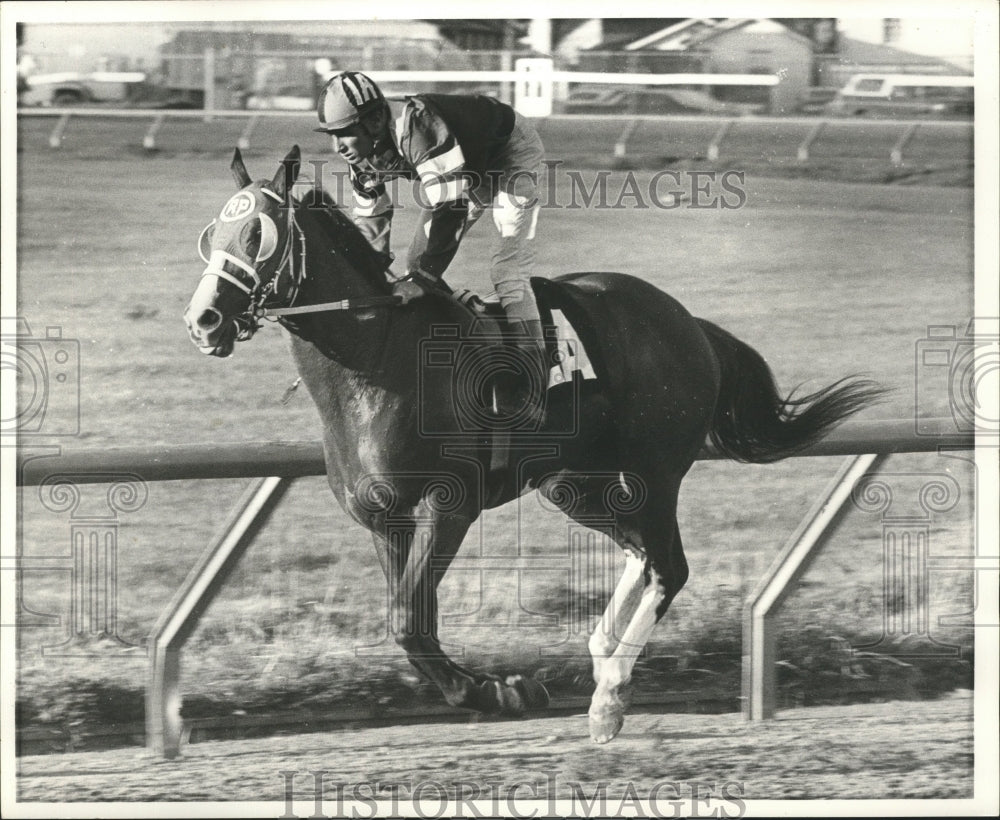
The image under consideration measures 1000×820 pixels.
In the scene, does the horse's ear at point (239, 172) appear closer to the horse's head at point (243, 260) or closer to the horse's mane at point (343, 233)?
the horse's head at point (243, 260)

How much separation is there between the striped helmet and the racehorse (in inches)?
6.1

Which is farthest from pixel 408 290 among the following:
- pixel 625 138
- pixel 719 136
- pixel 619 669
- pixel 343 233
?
pixel 619 669

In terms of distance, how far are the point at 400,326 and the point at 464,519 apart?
1.86 ft

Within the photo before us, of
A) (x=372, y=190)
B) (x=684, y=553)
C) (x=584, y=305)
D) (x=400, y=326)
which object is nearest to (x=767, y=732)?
(x=684, y=553)

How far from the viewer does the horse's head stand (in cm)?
341

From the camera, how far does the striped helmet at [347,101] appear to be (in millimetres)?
3521

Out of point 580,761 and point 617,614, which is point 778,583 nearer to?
point 617,614

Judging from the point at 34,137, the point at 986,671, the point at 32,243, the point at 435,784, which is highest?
the point at 34,137

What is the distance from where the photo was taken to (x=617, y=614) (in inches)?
152

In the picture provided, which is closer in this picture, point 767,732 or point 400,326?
point 400,326

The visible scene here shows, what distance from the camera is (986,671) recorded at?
3.93 meters

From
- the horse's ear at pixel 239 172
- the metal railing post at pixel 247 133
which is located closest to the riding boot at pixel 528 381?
the horse's ear at pixel 239 172

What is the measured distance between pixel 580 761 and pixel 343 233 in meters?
1.67

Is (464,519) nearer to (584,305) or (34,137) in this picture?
(584,305)
